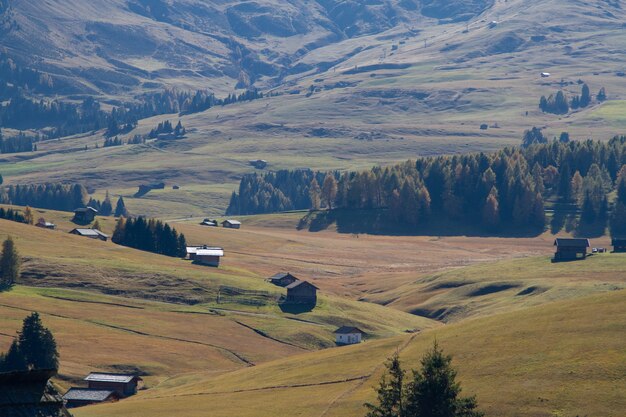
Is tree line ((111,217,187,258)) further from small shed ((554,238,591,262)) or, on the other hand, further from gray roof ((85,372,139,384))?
gray roof ((85,372,139,384))

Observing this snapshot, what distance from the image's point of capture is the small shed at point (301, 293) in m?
157

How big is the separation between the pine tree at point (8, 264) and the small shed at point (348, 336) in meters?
45.6

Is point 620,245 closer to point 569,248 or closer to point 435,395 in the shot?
point 569,248

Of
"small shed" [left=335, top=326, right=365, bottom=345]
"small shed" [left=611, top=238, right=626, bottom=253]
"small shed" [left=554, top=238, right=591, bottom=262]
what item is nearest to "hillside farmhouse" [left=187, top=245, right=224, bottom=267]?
"small shed" [left=335, top=326, right=365, bottom=345]

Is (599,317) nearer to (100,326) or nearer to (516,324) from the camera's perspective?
(516,324)

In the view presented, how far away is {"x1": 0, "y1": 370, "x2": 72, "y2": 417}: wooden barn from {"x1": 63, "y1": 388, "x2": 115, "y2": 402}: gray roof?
270ft

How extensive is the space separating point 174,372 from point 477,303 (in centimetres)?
5472

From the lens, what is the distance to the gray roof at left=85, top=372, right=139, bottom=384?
341ft

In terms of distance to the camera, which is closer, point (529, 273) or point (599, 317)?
point (599, 317)

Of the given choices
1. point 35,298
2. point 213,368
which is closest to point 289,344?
point 213,368

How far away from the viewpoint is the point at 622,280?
490 feet

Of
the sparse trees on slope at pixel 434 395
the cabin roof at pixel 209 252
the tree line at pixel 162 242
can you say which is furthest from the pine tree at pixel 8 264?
the sparse trees on slope at pixel 434 395

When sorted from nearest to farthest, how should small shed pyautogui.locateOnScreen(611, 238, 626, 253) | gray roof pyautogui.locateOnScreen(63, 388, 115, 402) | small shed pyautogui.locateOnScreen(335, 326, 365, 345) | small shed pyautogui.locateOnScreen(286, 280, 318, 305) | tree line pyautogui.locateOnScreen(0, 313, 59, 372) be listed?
1. gray roof pyautogui.locateOnScreen(63, 388, 115, 402)
2. tree line pyautogui.locateOnScreen(0, 313, 59, 372)
3. small shed pyautogui.locateOnScreen(335, 326, 365, 345)
4. small shed pyautogui.locateOnScreen(286, 280, 318, 305)
5. small shed pyautogui.locateOnScreen(611, 238, 626, 253)

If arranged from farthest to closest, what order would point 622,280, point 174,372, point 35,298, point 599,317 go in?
point 622,280 < point 35,298 < point 174,372 < point 599,317
